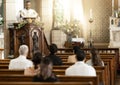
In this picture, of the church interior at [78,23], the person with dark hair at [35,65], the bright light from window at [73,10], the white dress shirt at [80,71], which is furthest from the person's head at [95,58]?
the bright light from window at [73,10]

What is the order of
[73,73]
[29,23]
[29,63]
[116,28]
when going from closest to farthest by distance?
[73,73] < [29,63] < [29,23] < [116,28]

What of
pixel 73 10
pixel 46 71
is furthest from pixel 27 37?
pixel 46 71

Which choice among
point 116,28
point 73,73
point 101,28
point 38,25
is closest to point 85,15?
point 101,28

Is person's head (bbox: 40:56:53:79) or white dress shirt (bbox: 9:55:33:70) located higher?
person's head (bbox: 40:56:53:79)

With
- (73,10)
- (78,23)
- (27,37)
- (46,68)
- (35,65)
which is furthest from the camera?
(73,10)

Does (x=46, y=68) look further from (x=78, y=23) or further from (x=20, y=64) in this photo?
(x=78, y=23)

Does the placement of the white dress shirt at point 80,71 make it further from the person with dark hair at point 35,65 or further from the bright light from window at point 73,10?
the bright light from window at point 73,10

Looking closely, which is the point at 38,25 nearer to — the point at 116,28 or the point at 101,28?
the point at 116,28

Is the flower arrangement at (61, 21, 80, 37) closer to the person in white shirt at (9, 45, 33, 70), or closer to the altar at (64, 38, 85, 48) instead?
the altar at (64, 38, 85, 48)

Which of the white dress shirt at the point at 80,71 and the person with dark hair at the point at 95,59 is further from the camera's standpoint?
the person with dark hair at the point at 95,59

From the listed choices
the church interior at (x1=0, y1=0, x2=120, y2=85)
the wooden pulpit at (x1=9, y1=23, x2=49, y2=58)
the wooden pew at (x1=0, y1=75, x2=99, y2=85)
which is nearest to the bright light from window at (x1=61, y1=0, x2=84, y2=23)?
the church interior at (x1=0, y1=0, x2=120, y2=85)

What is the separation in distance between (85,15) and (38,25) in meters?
5.30

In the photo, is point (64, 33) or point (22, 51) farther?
point (64, 33)

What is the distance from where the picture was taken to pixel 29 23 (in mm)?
10750
